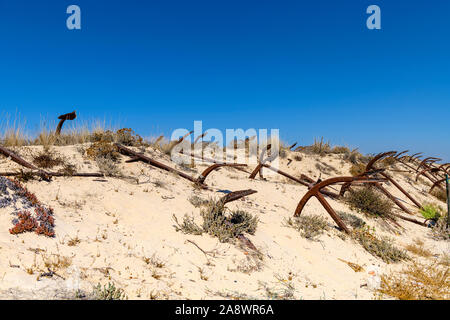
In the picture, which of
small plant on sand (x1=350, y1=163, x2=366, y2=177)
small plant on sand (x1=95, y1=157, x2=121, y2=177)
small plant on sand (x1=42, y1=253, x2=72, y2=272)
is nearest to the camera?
small plant on sand (x1=42, y1=253, x2=72, y2=272)

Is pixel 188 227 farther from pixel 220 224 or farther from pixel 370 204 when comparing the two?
pixel 370 204

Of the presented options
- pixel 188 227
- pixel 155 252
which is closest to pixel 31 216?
pixel 155 252

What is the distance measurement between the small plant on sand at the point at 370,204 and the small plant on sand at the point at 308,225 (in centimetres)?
236

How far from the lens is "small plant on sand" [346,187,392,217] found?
6953mm

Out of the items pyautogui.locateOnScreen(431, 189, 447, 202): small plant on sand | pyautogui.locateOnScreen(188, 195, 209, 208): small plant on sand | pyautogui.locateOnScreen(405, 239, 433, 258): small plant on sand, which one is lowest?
pyautogui.locateOnScreen(431, 189, 447, 202): small plant on sand

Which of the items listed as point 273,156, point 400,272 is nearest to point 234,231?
point 400,272

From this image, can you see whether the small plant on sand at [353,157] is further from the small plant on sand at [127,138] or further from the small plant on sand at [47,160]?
the small plant on sand at [47,160]

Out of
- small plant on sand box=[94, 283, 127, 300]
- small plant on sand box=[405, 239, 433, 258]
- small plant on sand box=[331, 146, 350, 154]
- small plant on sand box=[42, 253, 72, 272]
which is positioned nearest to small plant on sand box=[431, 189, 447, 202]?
small plant on sand box=[331, 146, 350, 154]

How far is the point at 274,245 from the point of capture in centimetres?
437

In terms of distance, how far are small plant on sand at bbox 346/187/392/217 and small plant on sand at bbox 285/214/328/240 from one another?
92.8 inches

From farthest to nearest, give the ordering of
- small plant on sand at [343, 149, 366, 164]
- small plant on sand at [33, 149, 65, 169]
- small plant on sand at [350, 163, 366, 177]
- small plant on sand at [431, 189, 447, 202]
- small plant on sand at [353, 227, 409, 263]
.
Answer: small plant on sand at [343, 149, 366, 164] → small plant on sand at [350, 163, 366, 177] → small plant on sand at [431, 189, 447, 202] → small plant on sand at [33, 149, 65, 169] → small plant on sand at [353, 227, 409, 263]

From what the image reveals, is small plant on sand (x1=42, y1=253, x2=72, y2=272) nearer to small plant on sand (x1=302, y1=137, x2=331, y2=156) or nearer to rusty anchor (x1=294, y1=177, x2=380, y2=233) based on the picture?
rusty anchor (x1=294, y1=177, x2=380, y2=233)

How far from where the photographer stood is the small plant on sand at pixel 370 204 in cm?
695
